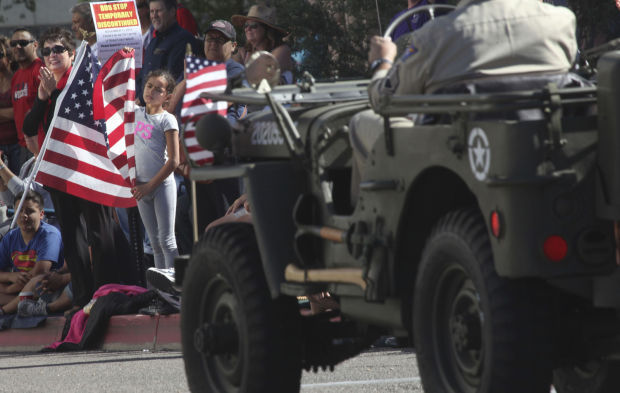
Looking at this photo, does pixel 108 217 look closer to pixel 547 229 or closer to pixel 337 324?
pixel 337 324

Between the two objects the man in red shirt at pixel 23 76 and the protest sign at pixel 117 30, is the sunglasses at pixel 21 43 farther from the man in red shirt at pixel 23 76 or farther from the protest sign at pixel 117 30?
the protest sign at pixel 117 30

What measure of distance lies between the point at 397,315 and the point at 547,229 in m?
1.06

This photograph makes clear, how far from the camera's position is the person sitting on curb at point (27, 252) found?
37.6ft

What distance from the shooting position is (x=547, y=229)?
14.7 feet

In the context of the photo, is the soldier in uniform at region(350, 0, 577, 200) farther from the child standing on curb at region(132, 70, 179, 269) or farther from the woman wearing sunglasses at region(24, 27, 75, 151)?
the woman wearing sunglasses at region(24, 27, 75, 151)

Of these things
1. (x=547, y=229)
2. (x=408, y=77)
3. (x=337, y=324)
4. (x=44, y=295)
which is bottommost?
(x=44, y=295)

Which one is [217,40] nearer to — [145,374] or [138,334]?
[138,334]

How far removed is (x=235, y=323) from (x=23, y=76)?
304 inches

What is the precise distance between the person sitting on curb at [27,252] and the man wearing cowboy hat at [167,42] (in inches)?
52.5

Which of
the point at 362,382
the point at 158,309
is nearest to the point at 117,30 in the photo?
the point at 158,309

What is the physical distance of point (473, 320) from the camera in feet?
15.6

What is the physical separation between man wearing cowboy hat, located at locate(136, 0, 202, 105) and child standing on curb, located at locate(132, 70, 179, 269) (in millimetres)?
995

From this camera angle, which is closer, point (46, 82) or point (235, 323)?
point (235, 323)

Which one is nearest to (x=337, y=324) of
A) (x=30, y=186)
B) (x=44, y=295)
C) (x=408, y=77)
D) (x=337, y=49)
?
(x=408, y=77)
